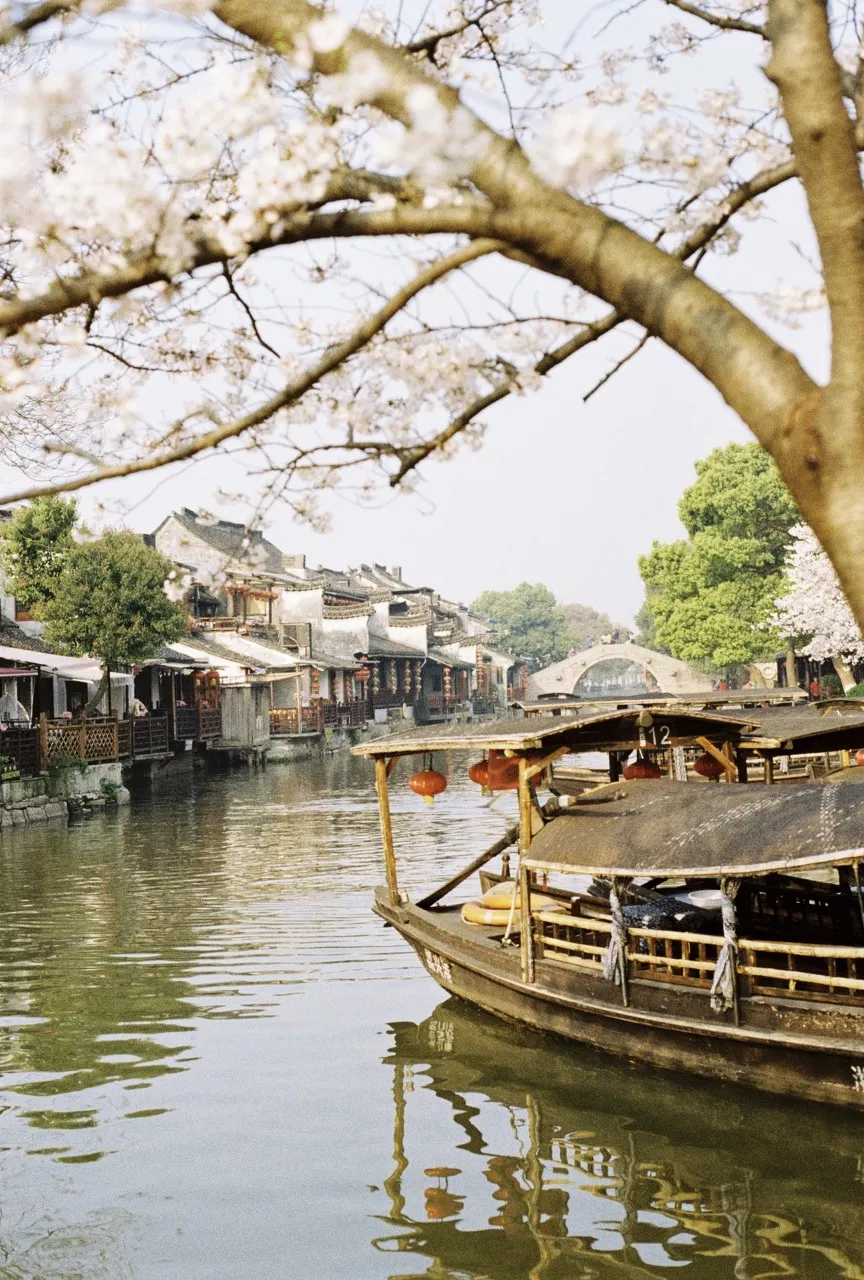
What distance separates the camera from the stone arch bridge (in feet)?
239

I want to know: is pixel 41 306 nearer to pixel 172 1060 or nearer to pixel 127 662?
pixel 172 1060

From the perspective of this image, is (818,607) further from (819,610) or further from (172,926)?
(172,926)

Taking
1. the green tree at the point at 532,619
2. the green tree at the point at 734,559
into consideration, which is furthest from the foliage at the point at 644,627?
the green tree at the point at 734,559

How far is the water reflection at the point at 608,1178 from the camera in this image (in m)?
6.51

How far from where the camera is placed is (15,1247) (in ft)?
22.2

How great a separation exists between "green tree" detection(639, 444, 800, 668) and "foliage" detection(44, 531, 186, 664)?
2314 centimetres

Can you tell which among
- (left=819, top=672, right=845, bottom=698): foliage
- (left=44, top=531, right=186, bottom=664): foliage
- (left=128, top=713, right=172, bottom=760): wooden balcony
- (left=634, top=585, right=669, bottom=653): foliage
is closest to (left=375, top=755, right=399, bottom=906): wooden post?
(left=44, top=531, right=186, bottom=664): foliage

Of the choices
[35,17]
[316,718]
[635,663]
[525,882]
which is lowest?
[525,882]

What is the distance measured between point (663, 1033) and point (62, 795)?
20.4 meters

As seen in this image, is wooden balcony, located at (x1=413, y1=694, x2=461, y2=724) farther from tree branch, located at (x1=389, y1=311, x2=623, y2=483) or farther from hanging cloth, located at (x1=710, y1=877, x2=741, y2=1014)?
tree branch, located at (x1=389, y1=311, x2=623, y2=483)

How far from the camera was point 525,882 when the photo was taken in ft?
31.4

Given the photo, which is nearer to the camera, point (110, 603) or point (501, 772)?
point (501, 772)

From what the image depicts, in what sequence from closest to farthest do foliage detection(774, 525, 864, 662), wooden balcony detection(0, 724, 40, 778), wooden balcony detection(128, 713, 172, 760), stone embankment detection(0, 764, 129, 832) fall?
stone embankment detection(0, 764, 129, 832)
wooden balcony detection(0, 724, 40, 778)
wooden balcony detection(128, 713, 172, 760)
foliage detection(774, 525, 864, 662)

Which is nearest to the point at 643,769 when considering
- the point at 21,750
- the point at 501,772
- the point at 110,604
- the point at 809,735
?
the point at 809,735
